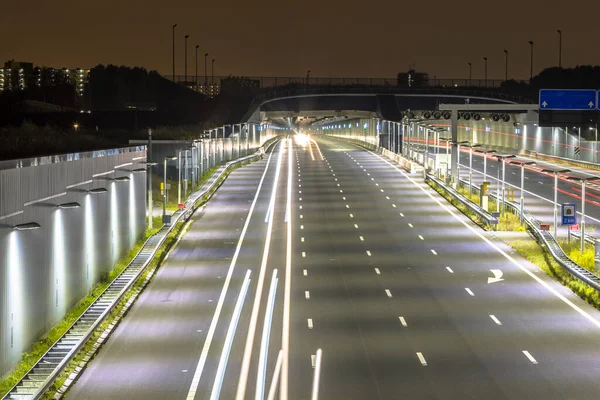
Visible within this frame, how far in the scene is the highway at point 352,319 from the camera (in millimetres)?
27328

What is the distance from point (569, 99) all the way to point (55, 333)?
34.4 meters

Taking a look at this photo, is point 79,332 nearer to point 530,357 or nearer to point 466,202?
point 530,357

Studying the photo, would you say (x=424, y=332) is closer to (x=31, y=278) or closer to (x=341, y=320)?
(x=341, y=320)

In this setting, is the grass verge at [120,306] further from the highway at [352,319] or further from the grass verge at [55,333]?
the grass verge at [55,333]

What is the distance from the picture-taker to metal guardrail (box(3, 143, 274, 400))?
24.7m

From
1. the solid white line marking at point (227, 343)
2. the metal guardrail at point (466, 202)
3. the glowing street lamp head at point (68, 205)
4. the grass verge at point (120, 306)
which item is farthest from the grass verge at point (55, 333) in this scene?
the metal guardrail at point (466, 202)

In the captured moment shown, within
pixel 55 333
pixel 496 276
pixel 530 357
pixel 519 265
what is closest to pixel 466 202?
pixel 519 265

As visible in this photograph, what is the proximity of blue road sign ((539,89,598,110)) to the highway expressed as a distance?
775 centimetres

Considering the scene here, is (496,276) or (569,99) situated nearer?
(496,276)

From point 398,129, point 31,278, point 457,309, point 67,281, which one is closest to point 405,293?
point 457,309

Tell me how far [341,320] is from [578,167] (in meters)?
66.0

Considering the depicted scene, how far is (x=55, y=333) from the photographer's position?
31.1 meters

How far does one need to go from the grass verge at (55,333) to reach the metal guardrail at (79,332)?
315 mm

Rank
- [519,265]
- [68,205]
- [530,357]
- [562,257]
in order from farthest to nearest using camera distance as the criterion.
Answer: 1. [519,265]
2. [562,257]
3. [68,205]
4. [530,357]
